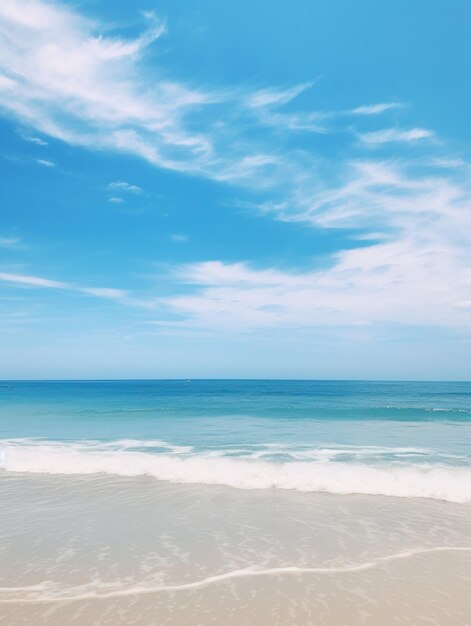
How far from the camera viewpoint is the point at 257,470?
1579 centimetres

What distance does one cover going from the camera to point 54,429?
98.1 feet

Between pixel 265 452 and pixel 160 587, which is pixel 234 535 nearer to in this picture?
pixel 160 587

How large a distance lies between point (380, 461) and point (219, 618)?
43.9 feet

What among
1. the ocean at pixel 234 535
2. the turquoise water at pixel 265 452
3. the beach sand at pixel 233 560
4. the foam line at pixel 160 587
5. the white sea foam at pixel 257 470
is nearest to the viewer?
the beach sand at pixel 233 560

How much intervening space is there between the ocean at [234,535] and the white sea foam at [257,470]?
0.24ft

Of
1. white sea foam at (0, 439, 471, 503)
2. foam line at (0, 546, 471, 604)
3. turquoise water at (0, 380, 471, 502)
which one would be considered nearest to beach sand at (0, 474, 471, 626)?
foam line at (0, 546, 471, 604)

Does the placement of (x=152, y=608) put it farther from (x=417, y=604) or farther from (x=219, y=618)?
(x=417, y=604)

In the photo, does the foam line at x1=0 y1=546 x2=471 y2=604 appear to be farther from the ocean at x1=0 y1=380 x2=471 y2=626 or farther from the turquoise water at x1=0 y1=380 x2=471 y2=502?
the turquoise water at x1=0 y1=380 x2=471 y2=502

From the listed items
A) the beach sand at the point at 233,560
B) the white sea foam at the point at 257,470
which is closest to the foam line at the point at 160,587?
the beach sand at the point at 233,560

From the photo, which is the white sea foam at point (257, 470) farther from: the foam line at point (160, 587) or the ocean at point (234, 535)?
the foam line at point (160, 587)

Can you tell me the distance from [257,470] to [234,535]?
6.30 meters

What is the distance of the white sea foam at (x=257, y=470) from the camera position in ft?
44.8

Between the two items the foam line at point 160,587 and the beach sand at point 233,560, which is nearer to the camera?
the beach sand at point 233,560

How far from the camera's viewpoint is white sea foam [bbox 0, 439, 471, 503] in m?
13.7
